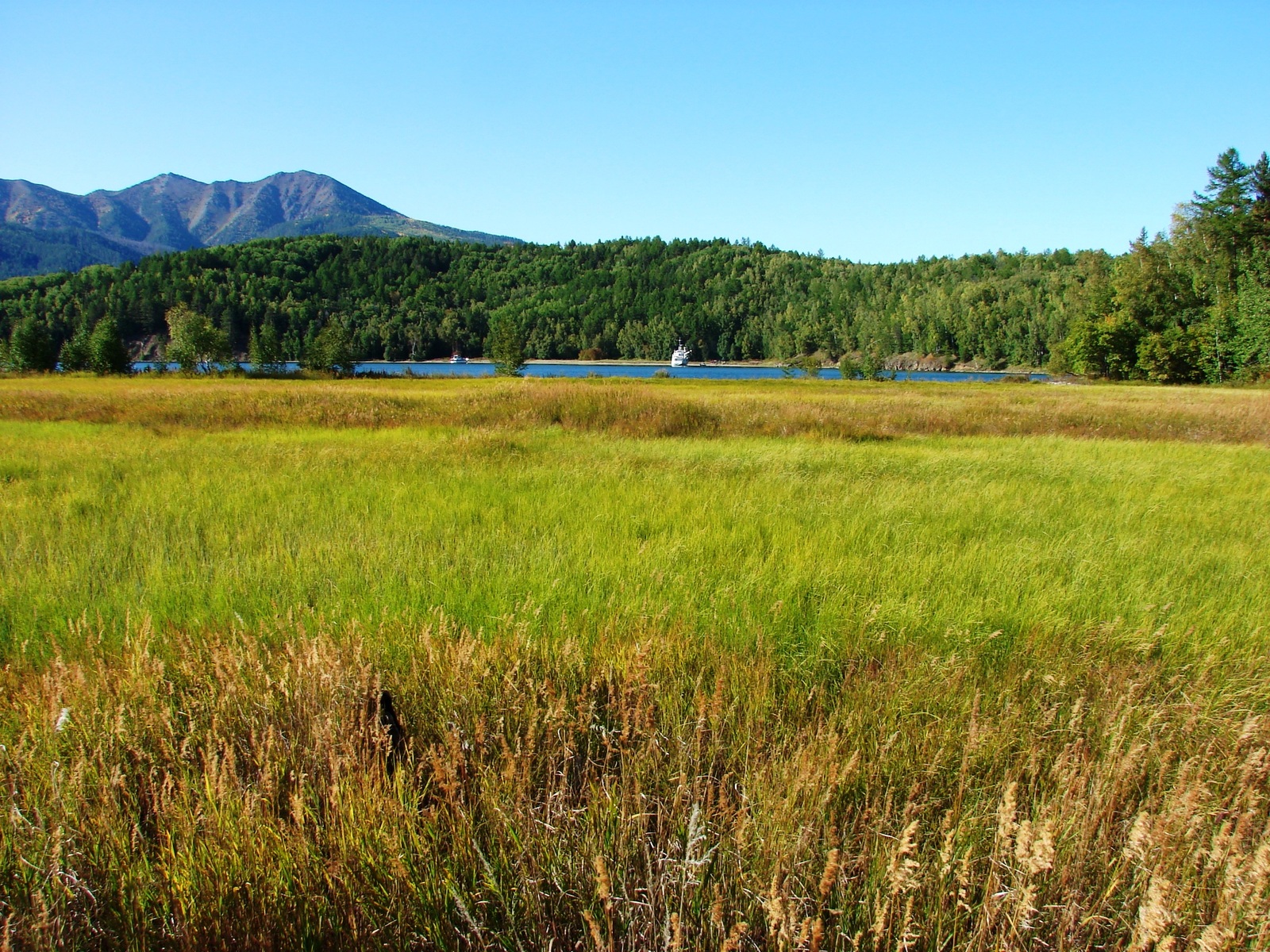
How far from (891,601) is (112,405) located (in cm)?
2674

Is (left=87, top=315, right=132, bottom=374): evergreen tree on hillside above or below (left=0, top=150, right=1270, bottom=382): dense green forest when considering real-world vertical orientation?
below

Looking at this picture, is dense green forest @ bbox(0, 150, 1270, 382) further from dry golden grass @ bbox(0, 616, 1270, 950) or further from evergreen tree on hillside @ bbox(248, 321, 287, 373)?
dry golden grass @ bbox(0, 616, 1270, 950)

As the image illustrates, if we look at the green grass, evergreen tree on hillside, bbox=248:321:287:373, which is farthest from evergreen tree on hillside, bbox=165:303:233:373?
the green grass

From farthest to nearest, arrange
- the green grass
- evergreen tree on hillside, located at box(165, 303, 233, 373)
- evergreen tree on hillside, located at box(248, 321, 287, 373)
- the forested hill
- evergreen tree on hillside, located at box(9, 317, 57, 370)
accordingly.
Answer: the forested hill < evergreen tree on hillside, located at box(248, 321, 287, 373) < evergreen tree on hillside, located at box(165, 303, 233, 373) < evergreen tree on hillside, located at box(9, 317, 57, 370) < the green grass

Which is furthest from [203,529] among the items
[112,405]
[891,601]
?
[112,405]

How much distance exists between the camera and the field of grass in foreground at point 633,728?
1830mm

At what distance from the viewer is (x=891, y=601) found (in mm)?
4242

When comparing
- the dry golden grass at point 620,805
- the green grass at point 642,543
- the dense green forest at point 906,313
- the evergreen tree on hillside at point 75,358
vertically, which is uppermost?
the dense green forest at point 906,313

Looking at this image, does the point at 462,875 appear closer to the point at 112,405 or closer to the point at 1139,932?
the point at 1139,932

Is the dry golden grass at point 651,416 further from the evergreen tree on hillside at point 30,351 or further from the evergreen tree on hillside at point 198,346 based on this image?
the evergreen tree on hillside at point 30,351

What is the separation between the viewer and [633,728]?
9.12 feet

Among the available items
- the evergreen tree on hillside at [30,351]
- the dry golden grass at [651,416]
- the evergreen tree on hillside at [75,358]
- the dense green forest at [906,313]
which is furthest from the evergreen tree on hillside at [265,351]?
the dry golden grass at [651,416]

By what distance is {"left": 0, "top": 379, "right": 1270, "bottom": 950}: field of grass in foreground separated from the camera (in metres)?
1.83

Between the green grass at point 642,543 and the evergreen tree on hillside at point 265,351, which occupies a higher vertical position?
the evergreen tree on hillside at point 265,351
